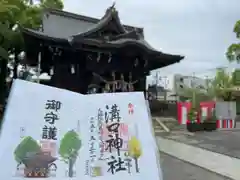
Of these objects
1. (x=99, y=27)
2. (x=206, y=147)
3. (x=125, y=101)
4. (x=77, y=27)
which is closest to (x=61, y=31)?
(x=77, y=27)

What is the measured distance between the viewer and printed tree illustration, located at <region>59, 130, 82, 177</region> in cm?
269

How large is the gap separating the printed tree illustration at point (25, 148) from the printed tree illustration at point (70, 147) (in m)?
0.23

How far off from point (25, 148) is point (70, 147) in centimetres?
41

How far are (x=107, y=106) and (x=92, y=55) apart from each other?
891cm

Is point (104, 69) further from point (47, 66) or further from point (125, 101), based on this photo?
point (125, 101)

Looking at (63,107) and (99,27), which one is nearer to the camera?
(63,107)

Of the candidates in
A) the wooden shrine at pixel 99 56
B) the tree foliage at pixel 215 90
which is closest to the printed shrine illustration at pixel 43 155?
the wooden shrine at pixel 99 56

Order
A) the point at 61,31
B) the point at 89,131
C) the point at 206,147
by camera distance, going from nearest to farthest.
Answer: the point at 89,131 < the point at 206,147 < the point at 61,31

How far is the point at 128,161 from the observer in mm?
2840

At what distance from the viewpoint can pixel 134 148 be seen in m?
2.90

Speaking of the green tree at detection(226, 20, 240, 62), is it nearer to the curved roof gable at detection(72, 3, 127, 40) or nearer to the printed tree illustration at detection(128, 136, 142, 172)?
the curved roof gable at detection(72, 3, 127, 40)

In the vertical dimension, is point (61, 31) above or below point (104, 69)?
above

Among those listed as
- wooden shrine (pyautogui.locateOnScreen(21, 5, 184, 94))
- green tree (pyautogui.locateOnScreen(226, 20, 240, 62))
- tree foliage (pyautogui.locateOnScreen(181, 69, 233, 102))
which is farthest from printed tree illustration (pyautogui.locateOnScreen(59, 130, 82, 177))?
green tree (pyautogui.locateOnScreen(226, 20, 240, 62))

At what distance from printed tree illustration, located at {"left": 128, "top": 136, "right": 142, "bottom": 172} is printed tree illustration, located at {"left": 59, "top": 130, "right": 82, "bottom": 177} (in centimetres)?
52
